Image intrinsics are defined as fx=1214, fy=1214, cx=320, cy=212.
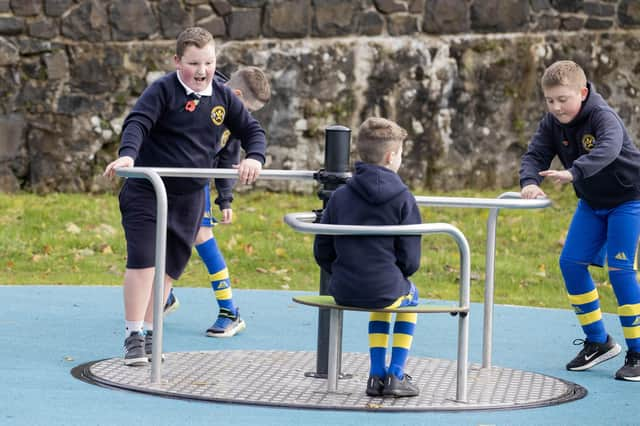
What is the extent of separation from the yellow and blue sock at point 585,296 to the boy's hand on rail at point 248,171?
1694mm

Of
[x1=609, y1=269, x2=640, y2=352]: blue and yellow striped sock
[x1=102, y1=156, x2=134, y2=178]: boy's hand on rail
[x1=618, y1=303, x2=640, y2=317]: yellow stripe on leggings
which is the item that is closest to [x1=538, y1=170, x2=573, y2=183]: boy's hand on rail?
[x1=609, y1=269, x2=640, y2=352]: blue and yellow striped sock

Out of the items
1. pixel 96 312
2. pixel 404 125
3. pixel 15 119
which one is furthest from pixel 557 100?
pixel 15 119

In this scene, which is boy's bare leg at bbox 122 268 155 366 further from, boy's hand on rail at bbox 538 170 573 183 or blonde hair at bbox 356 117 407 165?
boy's hand on rail at bbox 538 170 573 183

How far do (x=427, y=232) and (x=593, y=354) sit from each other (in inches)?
69.3

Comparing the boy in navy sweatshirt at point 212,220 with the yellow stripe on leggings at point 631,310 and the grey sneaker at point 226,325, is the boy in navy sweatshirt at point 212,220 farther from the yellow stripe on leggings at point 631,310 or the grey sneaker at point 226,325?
the yellow stripe on leggings at point 631,310

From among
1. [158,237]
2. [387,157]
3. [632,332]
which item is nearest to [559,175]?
[387,157]

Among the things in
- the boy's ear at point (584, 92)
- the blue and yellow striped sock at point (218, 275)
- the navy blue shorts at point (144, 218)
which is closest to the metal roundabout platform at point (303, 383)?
the navy blue shorts at point (144, 218)

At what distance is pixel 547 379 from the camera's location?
17.8 feet

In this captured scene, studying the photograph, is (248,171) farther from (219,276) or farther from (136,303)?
(219,276)

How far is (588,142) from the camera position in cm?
568

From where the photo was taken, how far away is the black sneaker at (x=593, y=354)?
5820 mm

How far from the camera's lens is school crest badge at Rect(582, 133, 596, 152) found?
5.66 m

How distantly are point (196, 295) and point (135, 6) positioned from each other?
436 centimetres

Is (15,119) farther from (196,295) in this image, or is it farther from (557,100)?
(557,100)
